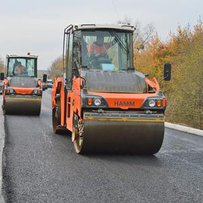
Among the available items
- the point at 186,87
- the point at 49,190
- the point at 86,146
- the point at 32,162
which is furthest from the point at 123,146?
the point at 186,87

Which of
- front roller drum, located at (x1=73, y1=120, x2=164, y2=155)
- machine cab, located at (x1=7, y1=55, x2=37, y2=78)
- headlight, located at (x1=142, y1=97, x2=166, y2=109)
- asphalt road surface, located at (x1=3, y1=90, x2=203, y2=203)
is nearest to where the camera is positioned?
asphalt road surface, located at (x1=3, y1=90, x2=203, y2=203)

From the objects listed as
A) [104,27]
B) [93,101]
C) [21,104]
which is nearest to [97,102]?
[93,101]

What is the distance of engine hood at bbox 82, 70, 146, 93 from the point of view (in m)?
8.13

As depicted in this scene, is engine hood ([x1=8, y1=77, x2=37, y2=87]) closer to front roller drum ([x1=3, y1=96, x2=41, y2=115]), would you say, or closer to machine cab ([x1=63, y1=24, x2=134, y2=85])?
front roller drum ([x1=3, y1=96, x2=41, y2=115])

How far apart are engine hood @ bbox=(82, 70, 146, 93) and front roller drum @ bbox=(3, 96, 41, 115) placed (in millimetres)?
8178

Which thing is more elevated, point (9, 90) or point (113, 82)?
point (113, 82)

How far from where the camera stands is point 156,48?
1725 inches

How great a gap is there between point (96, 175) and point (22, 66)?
1210 cm

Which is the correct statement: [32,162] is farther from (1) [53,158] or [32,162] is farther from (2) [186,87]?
(2) [186,87]

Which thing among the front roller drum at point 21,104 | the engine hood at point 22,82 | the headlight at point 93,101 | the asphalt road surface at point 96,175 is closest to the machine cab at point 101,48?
the headlight at point 93,101

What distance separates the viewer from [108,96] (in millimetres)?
7648

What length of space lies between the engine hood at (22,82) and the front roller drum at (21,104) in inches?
24.3

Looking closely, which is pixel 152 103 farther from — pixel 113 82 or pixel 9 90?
pixel 9 90

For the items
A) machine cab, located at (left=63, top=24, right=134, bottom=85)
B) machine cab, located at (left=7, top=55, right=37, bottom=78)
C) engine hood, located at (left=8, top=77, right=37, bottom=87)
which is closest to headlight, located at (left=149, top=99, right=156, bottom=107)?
machine cab, located at (left=63, top=24, right=134, bottom=85)
